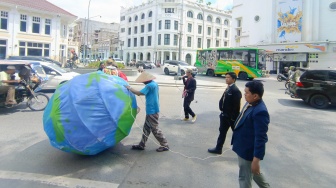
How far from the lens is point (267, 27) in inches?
1585

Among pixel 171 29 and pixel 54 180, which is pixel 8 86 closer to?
pixel 54 180

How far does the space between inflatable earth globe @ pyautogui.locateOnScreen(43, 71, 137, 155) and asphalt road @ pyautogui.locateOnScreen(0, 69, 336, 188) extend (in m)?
0.45

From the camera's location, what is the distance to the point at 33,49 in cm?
3250

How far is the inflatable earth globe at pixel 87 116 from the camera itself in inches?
171

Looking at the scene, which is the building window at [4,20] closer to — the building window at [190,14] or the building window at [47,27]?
the building window at [47,27]

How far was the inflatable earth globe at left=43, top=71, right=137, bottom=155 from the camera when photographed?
4.34 meters

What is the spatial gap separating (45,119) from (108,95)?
1.16 metres

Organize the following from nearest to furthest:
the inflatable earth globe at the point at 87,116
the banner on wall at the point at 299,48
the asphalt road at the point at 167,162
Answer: the asphalt road at the point at 167,162, the inflatable earth globe at the point at 87,116, the banner on wall at the point at 299,48

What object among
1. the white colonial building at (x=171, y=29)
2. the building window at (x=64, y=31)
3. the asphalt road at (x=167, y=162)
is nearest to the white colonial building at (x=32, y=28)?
the building window at (x=64, y=31)

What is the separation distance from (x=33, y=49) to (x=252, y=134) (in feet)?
114

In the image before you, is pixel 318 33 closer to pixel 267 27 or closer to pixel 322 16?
pixel 322 16

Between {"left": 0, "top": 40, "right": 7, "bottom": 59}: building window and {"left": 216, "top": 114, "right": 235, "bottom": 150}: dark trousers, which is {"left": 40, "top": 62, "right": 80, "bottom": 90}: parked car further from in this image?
{"left": 0, "top": 40, "right": 7, "bottom": 59}: building window

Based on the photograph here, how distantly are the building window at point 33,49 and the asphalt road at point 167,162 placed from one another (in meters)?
27.9

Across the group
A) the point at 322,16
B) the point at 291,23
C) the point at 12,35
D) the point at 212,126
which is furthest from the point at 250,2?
the point at 212,126
